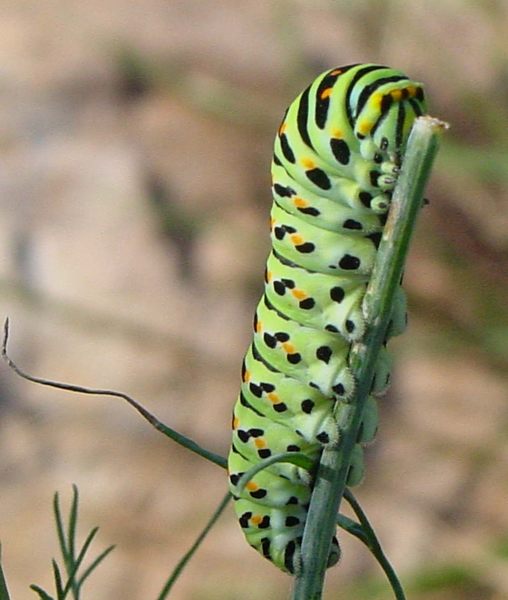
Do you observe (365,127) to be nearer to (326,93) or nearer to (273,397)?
A: (326,93)

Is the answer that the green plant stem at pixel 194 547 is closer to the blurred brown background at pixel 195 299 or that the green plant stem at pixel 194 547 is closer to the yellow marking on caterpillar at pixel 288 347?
the yellow marking on caterpillar at pixel 288 347

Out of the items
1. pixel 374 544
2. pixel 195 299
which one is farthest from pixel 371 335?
pixel 195 299

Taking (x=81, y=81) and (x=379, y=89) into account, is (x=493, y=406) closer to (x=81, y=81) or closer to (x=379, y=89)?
(x=81, y=81)

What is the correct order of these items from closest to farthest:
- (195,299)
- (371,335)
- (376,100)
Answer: (371,335) < (376,100) < (195,299)

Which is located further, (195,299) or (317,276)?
(195,299)

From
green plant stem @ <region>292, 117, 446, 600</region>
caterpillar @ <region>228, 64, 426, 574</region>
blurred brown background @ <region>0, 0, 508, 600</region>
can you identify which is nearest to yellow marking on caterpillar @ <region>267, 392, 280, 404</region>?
caterpillar @ <region>228, 64, 426, 574</region>

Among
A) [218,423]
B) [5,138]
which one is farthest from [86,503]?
[5,138]
